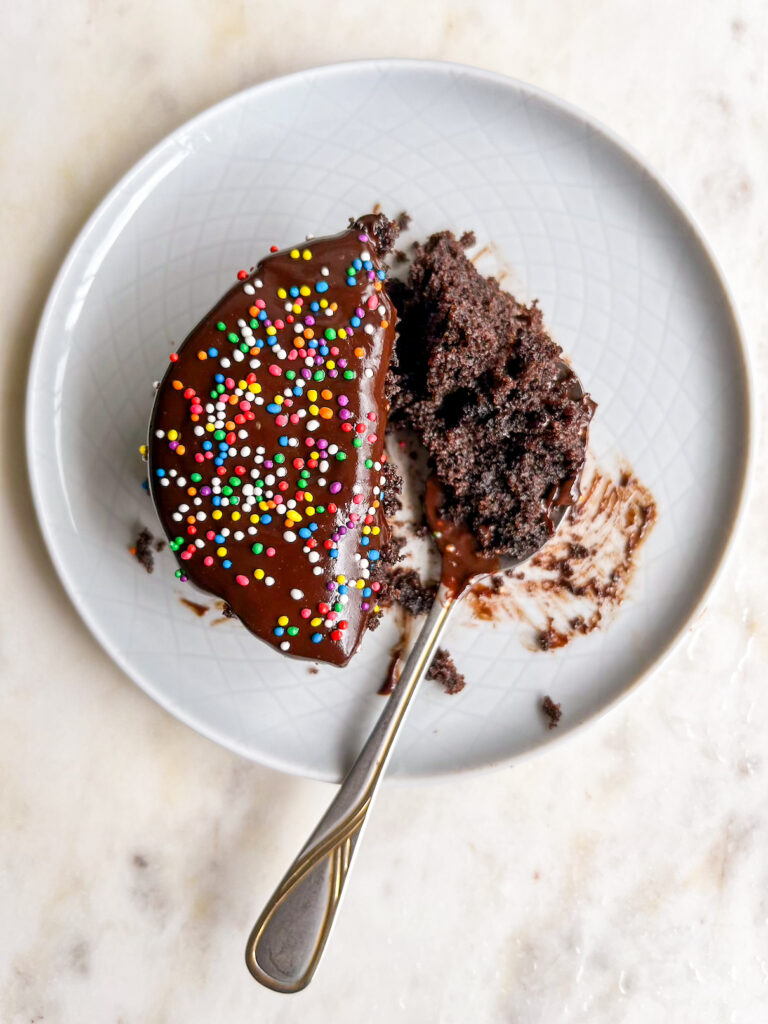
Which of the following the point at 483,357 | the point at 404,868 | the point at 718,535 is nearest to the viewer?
the point at 483,357

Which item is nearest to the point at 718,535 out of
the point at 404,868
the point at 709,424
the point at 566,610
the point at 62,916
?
the point at 709,424

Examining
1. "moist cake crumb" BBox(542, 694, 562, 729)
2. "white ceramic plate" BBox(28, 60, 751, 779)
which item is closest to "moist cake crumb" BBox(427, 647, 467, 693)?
"white ceramic plate" BBox(28, 60, 751, 779)

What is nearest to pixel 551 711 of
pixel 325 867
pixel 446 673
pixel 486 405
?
pixel 446 673

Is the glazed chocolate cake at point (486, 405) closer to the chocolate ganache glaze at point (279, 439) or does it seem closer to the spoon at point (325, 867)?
the spoon at point (325, 867)

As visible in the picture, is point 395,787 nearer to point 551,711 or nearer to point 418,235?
point 551,711

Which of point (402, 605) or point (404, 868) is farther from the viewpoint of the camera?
point (404, 868)

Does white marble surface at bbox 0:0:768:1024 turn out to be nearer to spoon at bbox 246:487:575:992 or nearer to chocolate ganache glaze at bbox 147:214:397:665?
spoon at bbox 246:487:575:992

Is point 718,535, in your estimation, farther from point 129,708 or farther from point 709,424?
point 129,708
